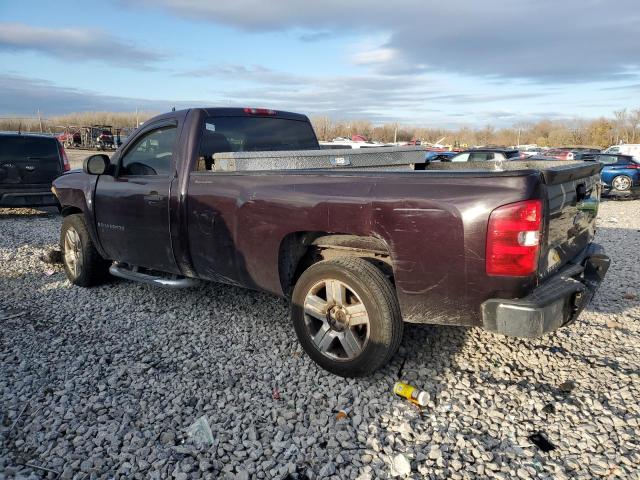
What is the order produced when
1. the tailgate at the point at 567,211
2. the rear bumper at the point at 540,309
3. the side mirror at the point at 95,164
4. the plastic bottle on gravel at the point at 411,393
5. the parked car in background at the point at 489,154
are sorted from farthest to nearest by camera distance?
the parked car in background at the point at 489,154 → the side mirror at the point at 95,164 → the plastic bottle on gravel at the point at 411,393 → the tailgate at the point at 567,211 → the rear bumper at the point at 540,309

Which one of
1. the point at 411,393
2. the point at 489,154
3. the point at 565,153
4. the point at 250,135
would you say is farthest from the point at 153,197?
the point at 565,153

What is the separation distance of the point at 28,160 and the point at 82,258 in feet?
18.4

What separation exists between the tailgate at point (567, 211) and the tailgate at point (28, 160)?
32.3ft

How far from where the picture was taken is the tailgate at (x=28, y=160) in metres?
9.79

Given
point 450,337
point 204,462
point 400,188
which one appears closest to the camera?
point 204,462

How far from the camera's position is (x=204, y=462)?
2742mm

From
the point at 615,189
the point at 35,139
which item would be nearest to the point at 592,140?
the point at 615,189

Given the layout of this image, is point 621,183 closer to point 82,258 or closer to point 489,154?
point 489,154

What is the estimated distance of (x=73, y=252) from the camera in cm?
590

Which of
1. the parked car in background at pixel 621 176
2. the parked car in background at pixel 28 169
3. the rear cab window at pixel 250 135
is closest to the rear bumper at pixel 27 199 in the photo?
the parked car in background at pixel 28 169

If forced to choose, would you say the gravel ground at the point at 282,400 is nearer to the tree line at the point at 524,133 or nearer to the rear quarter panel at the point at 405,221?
the rear quarter panel at the point at 405,221

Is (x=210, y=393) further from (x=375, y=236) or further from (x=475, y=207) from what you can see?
(x=475, y=207)

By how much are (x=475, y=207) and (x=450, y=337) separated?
180 cm

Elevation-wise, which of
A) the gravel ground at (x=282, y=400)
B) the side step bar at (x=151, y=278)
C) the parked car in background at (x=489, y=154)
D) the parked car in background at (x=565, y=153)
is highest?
the parked car in background at (x=489, y=154)
